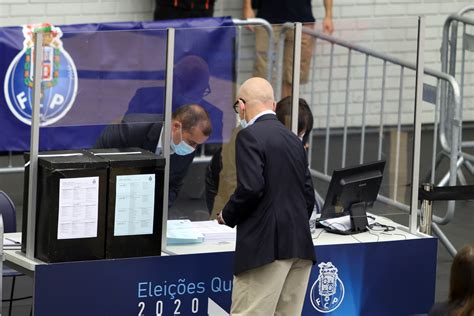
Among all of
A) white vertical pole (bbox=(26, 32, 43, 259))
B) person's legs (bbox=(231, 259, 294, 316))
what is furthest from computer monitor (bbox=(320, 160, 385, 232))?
white vertical pole (bbox=(26, 32, 43, 259))

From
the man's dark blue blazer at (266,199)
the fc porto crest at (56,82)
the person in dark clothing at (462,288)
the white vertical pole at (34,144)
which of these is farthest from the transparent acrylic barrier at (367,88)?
the person in dark clothing at (462,288)

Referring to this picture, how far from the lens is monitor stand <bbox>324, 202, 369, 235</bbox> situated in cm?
817

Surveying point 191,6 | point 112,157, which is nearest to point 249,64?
point 112,157

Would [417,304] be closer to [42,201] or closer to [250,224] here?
[250,224]

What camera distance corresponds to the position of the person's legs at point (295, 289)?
7234 millimetres

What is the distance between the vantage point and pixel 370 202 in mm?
8367

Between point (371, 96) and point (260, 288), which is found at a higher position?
point (371, 96)

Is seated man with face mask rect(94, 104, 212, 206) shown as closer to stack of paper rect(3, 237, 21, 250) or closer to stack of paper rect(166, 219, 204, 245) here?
stack of paper rect(166, 219, 204, 245)

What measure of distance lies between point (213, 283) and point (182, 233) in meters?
0.37

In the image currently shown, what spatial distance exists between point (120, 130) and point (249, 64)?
143 cm

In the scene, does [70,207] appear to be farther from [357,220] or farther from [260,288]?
[357,220]

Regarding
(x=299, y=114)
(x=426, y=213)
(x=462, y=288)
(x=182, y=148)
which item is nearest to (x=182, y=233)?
(x=182, y=148)

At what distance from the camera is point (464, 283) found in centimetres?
608

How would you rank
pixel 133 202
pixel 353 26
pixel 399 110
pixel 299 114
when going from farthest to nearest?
1. pixel 399 110
2. pixel 353 26
3. pixel 299 114
4. pixel 133 202
